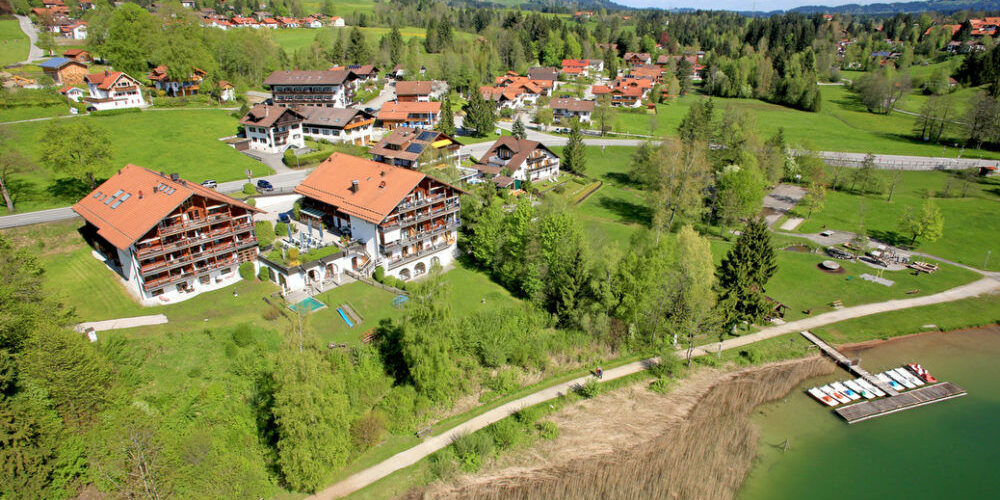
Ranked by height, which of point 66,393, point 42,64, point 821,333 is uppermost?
point 42,64

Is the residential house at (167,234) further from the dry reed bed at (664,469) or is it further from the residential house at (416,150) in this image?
the residential house at (416,150)

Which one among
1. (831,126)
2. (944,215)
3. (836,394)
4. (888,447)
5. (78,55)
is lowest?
(888,447)

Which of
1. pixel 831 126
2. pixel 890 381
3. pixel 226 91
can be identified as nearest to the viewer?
pixel 890 381

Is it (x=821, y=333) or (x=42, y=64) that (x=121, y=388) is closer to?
(x=821, y=333)

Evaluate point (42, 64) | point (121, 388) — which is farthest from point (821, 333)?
point (42, 64)

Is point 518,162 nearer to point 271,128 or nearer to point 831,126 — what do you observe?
point 271,128

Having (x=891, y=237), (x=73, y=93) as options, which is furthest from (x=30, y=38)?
(x=891, y=237)

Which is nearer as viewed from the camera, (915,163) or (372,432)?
(372,432)
